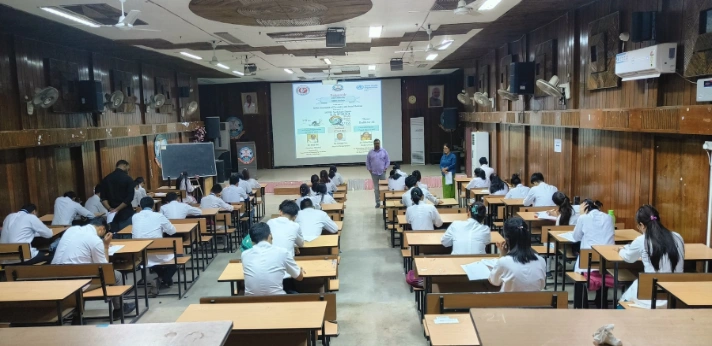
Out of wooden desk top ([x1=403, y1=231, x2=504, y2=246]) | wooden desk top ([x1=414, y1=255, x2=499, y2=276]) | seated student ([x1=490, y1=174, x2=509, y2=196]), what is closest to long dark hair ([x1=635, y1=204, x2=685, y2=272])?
wooden desk top ([x1=414, y1=255, x2=499, y2=276])

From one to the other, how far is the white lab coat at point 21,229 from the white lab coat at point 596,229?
6132mm

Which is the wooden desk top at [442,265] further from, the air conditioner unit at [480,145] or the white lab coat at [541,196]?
the air conditioner unit at [480,145]

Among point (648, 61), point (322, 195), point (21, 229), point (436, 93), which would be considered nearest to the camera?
point (648, 61)

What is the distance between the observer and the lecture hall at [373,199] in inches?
129

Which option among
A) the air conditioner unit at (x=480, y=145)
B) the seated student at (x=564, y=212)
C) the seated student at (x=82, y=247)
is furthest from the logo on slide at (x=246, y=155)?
the seated student at (x=564, y=212)

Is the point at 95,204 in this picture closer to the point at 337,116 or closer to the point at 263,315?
the point at 263,315

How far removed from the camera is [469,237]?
4.78 m

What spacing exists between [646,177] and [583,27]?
2566 mm

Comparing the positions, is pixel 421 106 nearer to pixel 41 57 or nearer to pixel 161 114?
pixel 161 114

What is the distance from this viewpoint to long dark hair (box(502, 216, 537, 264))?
3.53 metres

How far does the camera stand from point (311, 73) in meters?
15.9

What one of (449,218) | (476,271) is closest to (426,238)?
(449,218)

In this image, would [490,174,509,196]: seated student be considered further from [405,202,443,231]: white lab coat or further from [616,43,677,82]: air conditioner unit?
[616,43,677,82]: air conditioner unit

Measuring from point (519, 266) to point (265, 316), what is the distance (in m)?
1.81
